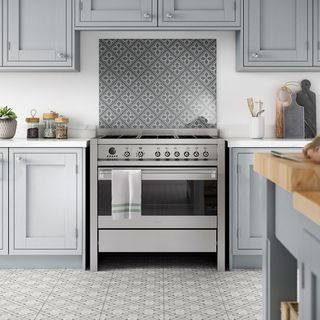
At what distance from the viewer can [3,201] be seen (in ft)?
12.2

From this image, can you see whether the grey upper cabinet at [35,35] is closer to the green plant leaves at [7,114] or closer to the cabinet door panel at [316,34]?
the green plant leaves at [7,114]

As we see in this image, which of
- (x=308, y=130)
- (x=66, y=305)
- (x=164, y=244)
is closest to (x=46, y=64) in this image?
(x=164, y=244)

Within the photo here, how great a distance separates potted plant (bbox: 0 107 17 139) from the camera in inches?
156

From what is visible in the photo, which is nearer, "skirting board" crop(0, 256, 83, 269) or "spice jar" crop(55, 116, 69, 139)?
"skirting board" crop(0, 256, 83, 269)

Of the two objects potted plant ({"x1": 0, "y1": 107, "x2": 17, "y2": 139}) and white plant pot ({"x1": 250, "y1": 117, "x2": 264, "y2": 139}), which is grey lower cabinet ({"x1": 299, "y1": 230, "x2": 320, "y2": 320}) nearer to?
white plant pot ({"x1": 250, "y1": 117, "x2": 264, "y2": 139})

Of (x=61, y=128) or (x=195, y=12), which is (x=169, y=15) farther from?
(x=61, y=128)

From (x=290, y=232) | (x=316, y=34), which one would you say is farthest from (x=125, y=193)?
(x=290, y=232)

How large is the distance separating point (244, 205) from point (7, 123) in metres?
1.81

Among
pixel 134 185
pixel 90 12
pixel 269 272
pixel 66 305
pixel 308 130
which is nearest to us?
pixel 269 272

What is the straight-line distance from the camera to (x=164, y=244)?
3.74 m

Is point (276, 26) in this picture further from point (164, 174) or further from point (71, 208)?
point (71, 208)

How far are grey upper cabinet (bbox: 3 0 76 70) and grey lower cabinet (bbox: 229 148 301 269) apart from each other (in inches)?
55.7

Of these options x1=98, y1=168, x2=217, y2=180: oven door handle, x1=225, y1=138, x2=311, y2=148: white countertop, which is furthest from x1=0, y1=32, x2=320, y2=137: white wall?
x1=98, y1=168, x2=217, y2=180: oven door handle

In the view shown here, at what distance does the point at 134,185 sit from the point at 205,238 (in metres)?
0.61
